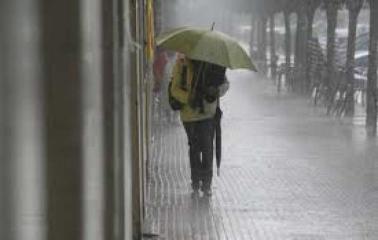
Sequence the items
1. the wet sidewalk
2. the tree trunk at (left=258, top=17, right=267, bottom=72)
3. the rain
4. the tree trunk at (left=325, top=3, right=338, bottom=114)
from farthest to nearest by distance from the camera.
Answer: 1. the tree trunk at (left=258, top=17, right=267, bottom=72)
2. the tree trunk at (left=325, top=3, right=338, bottom=114)
3. the wet sidewalk
4. the rain

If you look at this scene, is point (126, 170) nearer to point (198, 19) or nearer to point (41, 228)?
point (41, 228)

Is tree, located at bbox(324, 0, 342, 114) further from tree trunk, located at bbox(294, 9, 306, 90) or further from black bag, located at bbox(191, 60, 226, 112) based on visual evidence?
black bag, located at bbox(191, 60, 226, 112)

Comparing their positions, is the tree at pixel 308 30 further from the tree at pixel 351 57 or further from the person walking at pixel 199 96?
the person walking at pixel 199 96

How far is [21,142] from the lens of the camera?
308 cm

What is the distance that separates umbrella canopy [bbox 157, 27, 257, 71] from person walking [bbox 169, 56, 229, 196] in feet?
0.58

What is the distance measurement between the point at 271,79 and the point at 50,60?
112ft

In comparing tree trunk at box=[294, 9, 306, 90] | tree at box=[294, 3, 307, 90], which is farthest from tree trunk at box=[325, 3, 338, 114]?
tree trunk at box=[294, 9, 306, 90]

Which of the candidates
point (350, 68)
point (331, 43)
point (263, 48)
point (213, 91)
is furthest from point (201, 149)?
point (263, 48)

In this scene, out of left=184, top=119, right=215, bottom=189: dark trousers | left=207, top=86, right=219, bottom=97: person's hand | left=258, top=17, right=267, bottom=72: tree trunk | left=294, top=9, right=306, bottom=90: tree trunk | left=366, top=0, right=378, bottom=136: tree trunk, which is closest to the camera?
left=207, top=86, right=219, bottom=97: person's hand

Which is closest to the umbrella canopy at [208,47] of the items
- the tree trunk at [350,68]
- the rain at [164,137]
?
the rain at [164,137]

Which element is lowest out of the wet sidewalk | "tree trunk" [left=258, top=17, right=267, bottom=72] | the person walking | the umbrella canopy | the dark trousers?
"tree trunk" [left=258, top=17, right=267, bottom=72]

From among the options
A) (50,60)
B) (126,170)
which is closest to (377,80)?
(126,170)

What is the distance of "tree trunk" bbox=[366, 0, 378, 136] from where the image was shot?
1812cm

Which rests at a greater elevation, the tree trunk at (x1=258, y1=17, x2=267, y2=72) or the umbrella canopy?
the umbrella canopy
